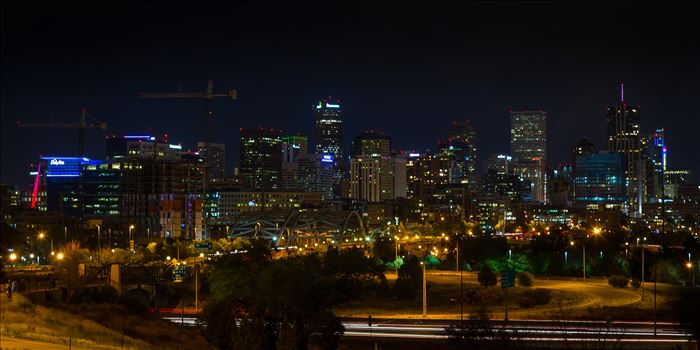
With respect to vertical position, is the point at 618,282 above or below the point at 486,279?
below

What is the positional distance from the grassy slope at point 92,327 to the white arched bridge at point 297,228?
9281cm

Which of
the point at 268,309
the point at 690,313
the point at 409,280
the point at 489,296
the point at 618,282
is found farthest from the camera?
the point at 618,282

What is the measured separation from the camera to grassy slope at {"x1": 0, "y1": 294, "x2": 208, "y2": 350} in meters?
34.7

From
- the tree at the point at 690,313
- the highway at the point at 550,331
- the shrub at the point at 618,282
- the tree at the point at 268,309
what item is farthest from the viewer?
the shrub at the point at 618,282

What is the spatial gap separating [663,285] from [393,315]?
120ft

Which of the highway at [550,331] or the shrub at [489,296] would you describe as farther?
the shrub at [489,296]

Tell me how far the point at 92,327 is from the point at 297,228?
10859 centimetres

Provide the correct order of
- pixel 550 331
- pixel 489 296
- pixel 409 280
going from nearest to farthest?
pixel 550 331, pixel 489 296, pixel 409 280

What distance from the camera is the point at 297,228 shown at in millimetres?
147500

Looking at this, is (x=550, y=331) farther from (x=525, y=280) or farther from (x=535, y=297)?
A: (x=525, y=280)

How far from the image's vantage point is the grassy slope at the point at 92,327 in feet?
114

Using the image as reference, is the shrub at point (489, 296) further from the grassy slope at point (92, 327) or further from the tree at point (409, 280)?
the grassy slope at point (92, 327)

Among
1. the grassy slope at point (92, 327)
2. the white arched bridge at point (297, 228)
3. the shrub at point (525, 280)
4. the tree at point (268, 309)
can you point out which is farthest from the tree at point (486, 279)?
the white arched bridge at point (297, 228)

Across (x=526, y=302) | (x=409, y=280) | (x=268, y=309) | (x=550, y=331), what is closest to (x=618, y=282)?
(x=526, y=302)
